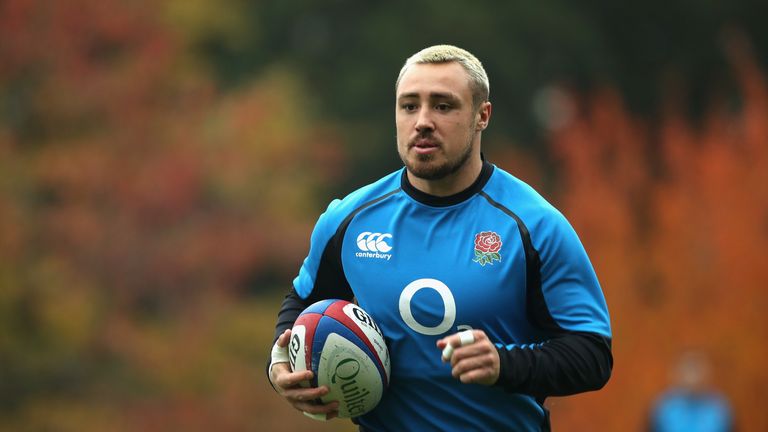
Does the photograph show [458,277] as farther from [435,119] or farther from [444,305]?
[435,119]

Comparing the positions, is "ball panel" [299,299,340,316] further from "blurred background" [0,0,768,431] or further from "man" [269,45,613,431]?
"blurred background" [0,0,768,431]

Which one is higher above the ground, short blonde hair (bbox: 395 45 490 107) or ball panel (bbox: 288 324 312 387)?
short blonde hair (bbox: 395 45 490 107)

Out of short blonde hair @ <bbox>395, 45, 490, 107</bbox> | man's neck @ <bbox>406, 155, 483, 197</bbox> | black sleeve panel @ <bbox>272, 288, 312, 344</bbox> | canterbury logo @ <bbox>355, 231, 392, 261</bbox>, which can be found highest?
short blonde hair @ <bbox>395, 45, 490, 107</bbox>

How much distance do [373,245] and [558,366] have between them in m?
0.86

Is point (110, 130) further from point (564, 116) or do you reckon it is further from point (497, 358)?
point (497, 358)

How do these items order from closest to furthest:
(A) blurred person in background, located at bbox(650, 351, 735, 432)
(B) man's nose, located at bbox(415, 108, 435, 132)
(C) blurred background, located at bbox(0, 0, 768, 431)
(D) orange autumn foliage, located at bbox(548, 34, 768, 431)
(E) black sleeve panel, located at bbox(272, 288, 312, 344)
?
(B) man's nose, located at bbox(415, 108, 435, 132) → (E) black sleeve panel, located at bbox(272, 288, 312, 344) → (A) blurred person in background, located at bbox(650, 351, 735, 432) → (D) orange autumn foliage, located at bbox(548, 34, 768, 431) → (C) blurred background, located at bbox(0, 0, 768, 431)

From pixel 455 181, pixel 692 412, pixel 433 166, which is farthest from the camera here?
pixel 692 412

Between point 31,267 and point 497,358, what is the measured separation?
13997mm

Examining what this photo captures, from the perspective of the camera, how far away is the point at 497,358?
468cm

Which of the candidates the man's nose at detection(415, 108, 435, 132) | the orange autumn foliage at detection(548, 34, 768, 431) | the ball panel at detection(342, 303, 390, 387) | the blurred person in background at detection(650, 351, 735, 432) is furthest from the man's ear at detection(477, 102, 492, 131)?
the orange autumn foliage at detection(548, 34, 768, 431)

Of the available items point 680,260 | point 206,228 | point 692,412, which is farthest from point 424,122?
point 206,228

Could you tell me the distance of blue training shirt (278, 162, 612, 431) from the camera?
4961 mm

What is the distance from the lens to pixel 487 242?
5.02 m

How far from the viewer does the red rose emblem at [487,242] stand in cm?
501
